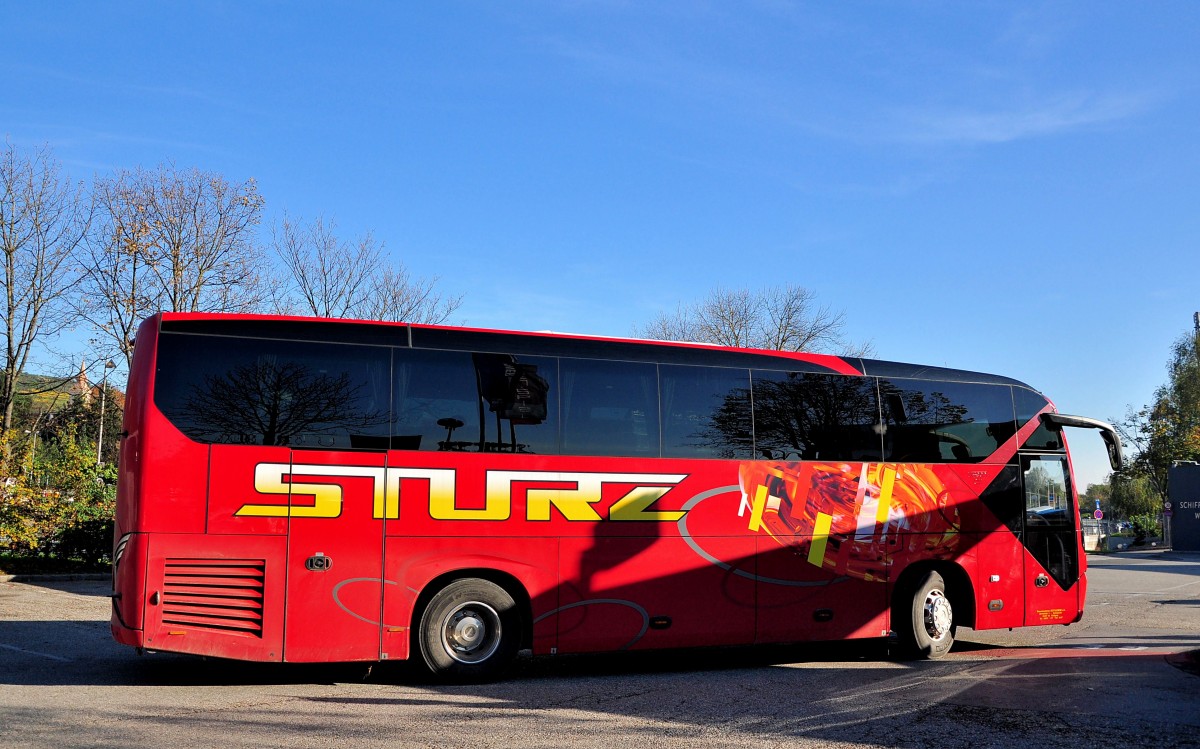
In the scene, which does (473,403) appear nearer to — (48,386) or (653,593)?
(653,593)

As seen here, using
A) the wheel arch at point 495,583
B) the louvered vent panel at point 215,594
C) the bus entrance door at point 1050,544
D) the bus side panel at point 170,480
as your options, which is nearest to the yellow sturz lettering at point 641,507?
the wheel arch at point 495,583

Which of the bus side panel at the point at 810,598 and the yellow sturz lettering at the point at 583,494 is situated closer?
the yellow sturz lettering at the point at 583,494

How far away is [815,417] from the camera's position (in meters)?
12.0

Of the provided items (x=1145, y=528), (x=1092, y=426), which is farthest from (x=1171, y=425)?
(x=1092, y=426)

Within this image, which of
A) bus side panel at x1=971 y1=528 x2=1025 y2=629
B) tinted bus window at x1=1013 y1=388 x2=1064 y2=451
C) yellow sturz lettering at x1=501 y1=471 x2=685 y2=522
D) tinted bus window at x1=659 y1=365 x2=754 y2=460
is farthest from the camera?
tinted bus window at x1=1013 y1=388 x2=1064 y2=451

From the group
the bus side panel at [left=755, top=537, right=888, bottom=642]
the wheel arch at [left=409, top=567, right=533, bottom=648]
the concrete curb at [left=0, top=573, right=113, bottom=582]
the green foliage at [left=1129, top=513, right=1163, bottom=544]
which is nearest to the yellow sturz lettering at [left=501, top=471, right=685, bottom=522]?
the wheel arch at [left=409, top=567, right=533, bottom=648]

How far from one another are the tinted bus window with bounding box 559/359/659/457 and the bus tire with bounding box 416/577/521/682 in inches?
64.6

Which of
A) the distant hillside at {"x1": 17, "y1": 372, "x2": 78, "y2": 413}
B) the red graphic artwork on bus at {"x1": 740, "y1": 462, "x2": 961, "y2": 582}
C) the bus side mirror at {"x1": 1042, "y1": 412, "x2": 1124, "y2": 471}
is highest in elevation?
the distant hillside at {"x1": 17, "y1": 372, "x2": 78, "y2": 413}

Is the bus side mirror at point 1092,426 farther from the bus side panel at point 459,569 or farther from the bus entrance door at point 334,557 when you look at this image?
the bus entrance door at point 334,557

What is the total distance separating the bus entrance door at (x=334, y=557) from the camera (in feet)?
31.2

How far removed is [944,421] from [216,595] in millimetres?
8542

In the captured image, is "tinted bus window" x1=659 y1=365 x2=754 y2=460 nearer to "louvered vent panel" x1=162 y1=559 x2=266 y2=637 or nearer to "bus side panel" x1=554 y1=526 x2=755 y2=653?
"bus side panel" x1=554 y1=526 x2=755 y2=653

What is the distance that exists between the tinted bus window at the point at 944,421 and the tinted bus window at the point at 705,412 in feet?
6.57

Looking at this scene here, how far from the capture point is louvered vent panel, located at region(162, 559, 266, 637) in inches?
361
